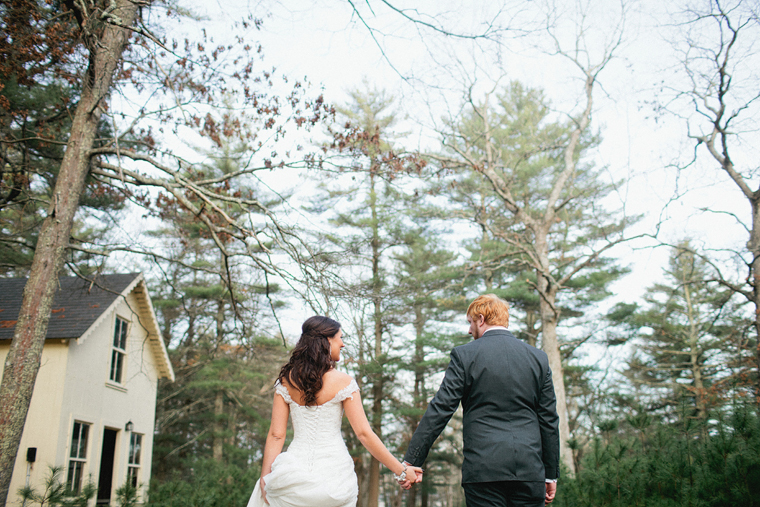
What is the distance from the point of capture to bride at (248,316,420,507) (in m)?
3.11

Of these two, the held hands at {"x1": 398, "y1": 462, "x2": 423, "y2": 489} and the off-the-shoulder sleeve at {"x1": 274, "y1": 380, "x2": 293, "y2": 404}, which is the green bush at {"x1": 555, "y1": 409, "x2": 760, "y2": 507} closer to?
the held hands at {"x1": 398, "y1": 462, "x2": 423, "y2": 489}

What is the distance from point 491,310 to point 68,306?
11.8 meters

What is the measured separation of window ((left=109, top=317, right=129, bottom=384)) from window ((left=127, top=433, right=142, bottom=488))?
174 centimetres

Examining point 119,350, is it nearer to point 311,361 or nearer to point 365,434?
point 311,361

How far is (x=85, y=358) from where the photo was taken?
38.2 feet

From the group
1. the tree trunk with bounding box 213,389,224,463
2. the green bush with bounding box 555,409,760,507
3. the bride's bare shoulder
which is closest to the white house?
the tree trunk with bounding box 213,389,224,463

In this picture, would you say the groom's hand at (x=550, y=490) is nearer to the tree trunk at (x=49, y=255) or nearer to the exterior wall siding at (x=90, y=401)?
the tree trunk at (x=49, y=255)

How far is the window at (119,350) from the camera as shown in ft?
43.3

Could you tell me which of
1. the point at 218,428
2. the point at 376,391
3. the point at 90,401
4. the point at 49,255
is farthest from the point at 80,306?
the point at 376,391

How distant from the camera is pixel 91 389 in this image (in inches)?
465

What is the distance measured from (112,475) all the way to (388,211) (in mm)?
11885

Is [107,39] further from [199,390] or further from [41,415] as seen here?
[199,390]

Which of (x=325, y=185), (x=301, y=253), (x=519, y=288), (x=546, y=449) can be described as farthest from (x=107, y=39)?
(x=519, y=288)

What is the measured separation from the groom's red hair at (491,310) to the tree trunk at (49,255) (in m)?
5.10
